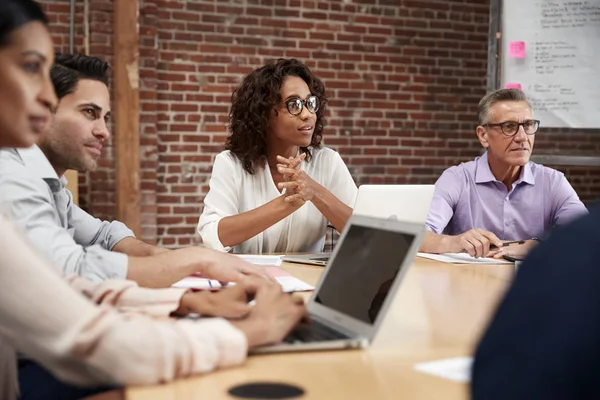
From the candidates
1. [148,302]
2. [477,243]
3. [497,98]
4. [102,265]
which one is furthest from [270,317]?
[497,98]

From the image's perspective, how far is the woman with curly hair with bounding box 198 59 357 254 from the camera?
2559 mm

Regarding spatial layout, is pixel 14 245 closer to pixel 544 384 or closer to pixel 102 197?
pixel 544 384

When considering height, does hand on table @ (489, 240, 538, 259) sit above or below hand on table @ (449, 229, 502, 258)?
below

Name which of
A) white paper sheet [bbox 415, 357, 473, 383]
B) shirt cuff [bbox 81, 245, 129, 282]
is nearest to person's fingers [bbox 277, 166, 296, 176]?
shirt cuff [bbox 81, 245, 129, 282]

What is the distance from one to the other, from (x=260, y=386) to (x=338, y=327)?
0.32m

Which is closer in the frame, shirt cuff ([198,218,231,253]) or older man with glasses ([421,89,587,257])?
shirt cuff ([198,218,231,253])

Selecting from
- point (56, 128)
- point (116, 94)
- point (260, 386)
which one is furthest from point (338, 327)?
point (116, 94)

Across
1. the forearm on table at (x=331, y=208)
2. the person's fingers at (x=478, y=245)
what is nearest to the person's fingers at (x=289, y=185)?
the forearm on table at (x=331, y=208)

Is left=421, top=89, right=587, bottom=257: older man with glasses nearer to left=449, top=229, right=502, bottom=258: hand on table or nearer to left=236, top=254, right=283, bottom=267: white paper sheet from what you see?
left=449, top=229, right=502, bottom=258: hand on table

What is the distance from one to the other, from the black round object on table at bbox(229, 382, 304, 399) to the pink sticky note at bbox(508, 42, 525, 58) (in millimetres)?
3127

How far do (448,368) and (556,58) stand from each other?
9.98 feet

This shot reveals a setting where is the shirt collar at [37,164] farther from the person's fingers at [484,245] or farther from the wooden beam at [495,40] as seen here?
the wooden beam at [495,40]

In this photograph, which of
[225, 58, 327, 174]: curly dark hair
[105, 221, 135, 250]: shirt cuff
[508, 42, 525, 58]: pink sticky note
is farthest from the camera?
[508, 42, 525, 58]: pink sticky note

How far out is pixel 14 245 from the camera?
917 mm
